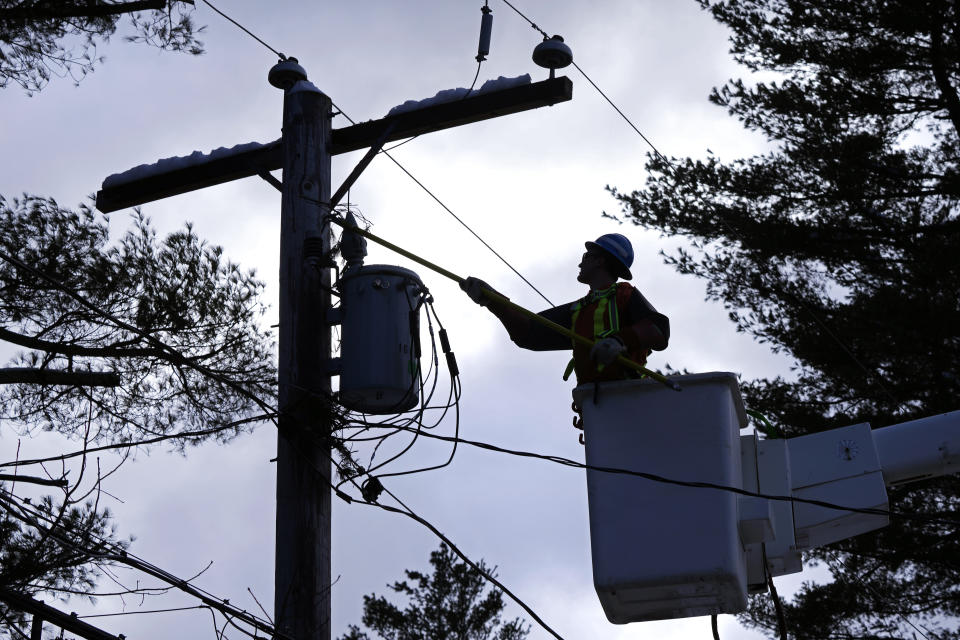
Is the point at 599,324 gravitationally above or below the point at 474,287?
below

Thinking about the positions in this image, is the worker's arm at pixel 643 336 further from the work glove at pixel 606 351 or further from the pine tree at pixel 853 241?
the pine tree at pixel 853 241

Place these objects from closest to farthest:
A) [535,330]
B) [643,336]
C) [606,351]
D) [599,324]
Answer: [606,351]
[643,336]
[599,324]
[535,330]

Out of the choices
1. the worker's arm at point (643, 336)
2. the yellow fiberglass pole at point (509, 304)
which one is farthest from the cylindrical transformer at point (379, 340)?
the worker's arm at point (643, 336)

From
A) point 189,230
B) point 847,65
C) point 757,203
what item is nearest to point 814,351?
point 757,203

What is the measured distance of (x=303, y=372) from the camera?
601 cm

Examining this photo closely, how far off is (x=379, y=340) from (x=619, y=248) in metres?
1.17

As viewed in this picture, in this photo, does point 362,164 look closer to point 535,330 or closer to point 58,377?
point 535,330

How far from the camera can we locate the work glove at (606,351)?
17.3 ft

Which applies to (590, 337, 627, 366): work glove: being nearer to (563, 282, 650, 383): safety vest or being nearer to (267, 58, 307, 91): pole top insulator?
(563, 282, 650, 383): safety vest

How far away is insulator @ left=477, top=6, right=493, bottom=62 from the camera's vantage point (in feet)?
22.6

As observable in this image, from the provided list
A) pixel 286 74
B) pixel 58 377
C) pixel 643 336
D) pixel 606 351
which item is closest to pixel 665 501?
pixel 606 351

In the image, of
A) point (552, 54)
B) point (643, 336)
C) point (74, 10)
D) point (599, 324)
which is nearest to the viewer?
point (643, 336)

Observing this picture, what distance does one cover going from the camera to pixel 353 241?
20.6 feet

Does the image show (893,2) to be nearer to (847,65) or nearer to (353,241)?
(847,65)
